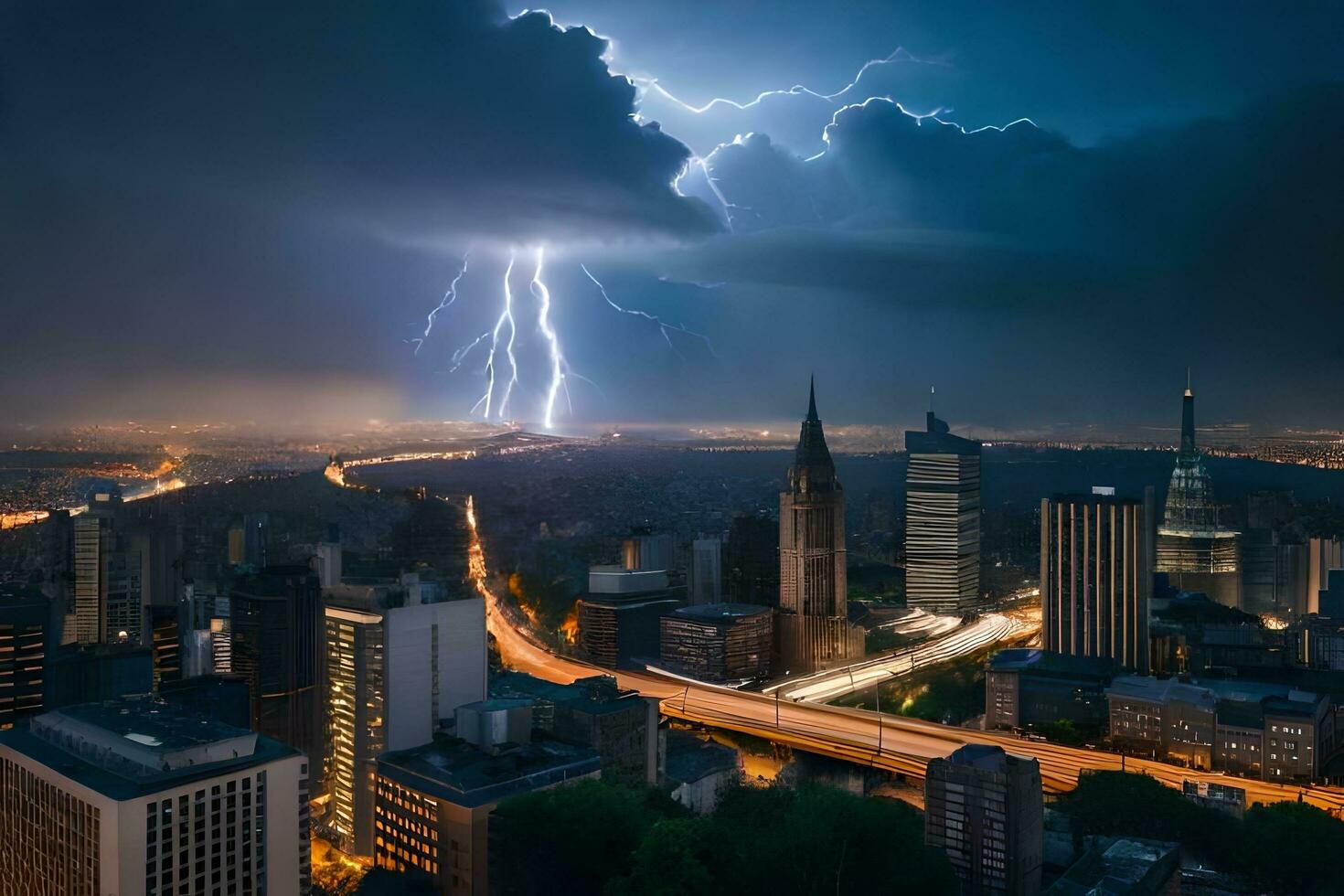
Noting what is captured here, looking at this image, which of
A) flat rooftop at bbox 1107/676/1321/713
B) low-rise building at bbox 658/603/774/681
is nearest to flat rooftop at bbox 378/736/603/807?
flat rooftop at bbox 1107/676/1321/713

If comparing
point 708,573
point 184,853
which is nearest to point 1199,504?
point 708,573

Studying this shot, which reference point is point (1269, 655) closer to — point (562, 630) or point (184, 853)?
point (562, 630)

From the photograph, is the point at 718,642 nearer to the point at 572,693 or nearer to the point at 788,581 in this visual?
the point at 788,581

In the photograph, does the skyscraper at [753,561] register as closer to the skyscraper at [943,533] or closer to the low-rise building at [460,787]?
the skyscraper at [943,533]

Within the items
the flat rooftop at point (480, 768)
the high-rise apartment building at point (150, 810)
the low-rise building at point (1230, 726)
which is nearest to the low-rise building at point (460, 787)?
the flat rooftop at point (480, 768)

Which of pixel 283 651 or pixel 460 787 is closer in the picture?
pixel 460 787

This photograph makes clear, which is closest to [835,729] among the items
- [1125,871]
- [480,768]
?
[480,768]

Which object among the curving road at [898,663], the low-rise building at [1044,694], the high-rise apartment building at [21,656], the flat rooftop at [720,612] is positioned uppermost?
the high-rise apartment building at [21,656]
